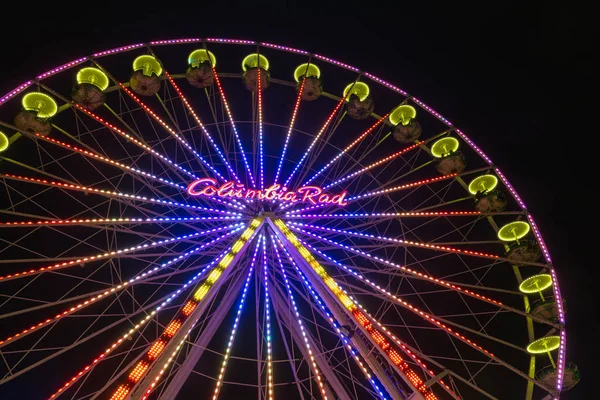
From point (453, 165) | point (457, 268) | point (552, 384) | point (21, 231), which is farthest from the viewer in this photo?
point (457, 268)

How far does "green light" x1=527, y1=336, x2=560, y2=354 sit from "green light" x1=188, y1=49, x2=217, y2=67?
10180mm

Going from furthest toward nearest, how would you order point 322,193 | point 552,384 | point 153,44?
point 153,44 < point 322,193 < point 552,384

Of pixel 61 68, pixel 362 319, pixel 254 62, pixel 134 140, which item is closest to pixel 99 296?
pixel 134 140

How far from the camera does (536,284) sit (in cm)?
1120

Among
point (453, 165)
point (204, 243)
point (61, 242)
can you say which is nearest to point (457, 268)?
point (453, 165)

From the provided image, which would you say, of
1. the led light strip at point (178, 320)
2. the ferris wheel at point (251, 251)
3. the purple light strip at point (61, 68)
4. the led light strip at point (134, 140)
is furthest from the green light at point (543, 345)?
the purple light strip at point (61, 68)

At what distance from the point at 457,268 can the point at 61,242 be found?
45.2 feet

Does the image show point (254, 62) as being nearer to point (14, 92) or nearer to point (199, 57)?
point (199, 57)

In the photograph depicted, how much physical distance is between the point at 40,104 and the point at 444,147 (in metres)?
10.0

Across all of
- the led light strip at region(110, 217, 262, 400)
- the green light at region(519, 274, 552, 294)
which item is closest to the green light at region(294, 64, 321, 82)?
the led light strip at region(110, 217, 262, 400)

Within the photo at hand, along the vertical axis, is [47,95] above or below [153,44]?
below

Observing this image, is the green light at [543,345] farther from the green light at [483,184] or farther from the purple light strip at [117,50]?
the purple light strip at [117,50]

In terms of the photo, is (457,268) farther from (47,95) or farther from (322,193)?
(47,95)

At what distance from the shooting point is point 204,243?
10.1 meters
